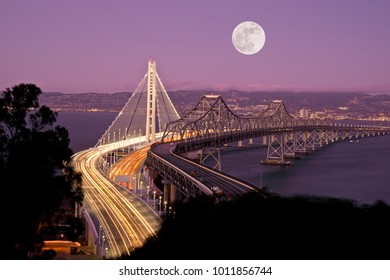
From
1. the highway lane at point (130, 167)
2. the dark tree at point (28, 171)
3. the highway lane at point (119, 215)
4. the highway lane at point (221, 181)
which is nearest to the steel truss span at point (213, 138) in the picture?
the highway lane at point (221, 181)

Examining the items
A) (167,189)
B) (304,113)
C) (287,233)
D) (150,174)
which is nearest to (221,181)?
A: (167,189)

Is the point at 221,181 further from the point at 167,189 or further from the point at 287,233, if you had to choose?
the point at 287,233

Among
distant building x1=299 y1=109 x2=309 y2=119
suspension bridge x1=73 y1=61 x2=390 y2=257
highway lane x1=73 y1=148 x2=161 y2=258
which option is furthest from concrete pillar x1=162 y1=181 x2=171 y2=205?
distant building x1=299 y1=109 x2=309 y2=119

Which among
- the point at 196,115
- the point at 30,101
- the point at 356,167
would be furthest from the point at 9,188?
the point at 196,115

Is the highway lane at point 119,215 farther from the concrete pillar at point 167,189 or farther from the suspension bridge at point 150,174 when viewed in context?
the concrete pillar at point 167,189

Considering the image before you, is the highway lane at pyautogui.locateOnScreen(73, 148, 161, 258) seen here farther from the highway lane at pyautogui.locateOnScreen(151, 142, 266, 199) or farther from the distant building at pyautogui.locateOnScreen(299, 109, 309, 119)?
the distant building at pyautogui.locateOnScreen(299, 109, 309, 119)
